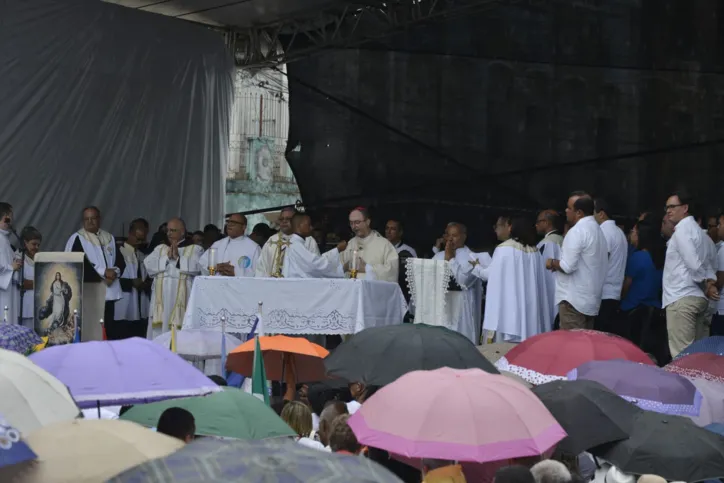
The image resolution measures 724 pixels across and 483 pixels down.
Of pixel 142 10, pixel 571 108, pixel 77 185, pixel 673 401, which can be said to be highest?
pixel 142 10

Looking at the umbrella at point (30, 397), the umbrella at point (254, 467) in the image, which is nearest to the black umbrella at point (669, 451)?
the umbrella at point (30, 397)

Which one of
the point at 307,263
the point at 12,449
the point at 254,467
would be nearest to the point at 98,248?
the point at 307,263

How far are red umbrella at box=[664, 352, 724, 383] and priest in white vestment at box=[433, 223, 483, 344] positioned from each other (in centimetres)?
427

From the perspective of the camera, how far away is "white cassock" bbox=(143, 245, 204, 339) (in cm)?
1494

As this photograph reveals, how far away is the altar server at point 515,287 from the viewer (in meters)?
12.9

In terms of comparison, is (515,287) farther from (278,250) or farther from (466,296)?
(278,250)

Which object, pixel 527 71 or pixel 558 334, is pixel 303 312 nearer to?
pixel 558 334

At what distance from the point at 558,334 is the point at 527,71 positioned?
9225 mm

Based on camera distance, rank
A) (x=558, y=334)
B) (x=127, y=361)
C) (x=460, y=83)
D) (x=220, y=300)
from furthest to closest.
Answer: (x=460, y=83) → (x=220, y=300) → (x=558, y=334) → (x=127, y=361)

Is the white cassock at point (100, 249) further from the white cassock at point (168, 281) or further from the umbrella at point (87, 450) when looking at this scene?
the umbrella at point (87, 450)

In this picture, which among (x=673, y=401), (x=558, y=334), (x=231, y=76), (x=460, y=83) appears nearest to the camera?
(x=673, y=401)

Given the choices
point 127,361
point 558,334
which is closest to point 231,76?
point 558,334

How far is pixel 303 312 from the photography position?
A: 476 inches

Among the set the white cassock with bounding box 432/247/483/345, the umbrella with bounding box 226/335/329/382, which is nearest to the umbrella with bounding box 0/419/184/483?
the umbrella with bounding box 226/335/329/382
